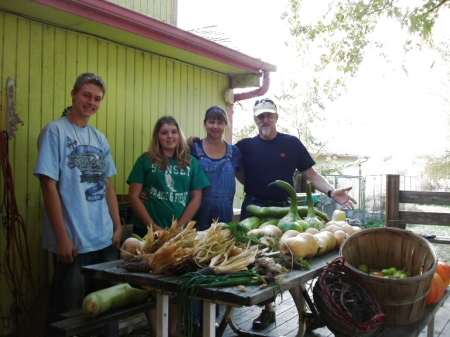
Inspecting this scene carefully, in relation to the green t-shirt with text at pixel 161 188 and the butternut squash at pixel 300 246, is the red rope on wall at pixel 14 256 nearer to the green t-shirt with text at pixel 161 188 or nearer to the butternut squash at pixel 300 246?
the green t-shirt with text at pixel 161 188

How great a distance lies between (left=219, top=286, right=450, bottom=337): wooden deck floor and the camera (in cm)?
459

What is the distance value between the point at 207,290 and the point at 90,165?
5.42ft

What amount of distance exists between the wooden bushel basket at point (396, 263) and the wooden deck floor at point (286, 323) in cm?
148

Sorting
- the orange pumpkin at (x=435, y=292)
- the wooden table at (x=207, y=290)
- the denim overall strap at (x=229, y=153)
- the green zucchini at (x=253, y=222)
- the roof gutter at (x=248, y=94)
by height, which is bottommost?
the orange pumpkin at (x=435, y=292)

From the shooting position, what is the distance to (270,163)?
4.63 metres

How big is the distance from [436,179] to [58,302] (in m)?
17.6

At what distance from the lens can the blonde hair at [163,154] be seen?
3.83 m

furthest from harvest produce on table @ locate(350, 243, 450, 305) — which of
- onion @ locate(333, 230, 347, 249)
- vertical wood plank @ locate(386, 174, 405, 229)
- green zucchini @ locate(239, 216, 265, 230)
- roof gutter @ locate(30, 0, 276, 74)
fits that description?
roof gutter @ locate(30, 0, 276, 74)

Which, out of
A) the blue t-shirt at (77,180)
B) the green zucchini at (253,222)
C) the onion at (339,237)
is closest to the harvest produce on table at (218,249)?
the onion at (339,237)

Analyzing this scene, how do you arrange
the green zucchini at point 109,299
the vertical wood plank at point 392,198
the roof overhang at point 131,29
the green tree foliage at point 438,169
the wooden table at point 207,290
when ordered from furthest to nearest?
the green tree foliage at point 438,169 < the vertical wood plank at point 392,198 < the roof overhang at point 131,29 < the green zucchini at point 109,299 < the wooden table at point 207,290

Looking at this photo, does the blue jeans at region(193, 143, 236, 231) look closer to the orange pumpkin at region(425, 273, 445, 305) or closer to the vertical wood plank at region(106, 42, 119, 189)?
the vertical wood plank at region(106, 42, 119, 189)

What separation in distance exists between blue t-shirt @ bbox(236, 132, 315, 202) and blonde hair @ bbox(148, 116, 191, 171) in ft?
3.02

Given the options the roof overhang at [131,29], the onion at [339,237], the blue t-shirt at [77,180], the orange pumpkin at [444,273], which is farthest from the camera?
the roof overhang at [131,29]

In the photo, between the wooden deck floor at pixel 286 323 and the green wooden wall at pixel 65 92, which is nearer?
the green wooden wall at pixel 65 92
